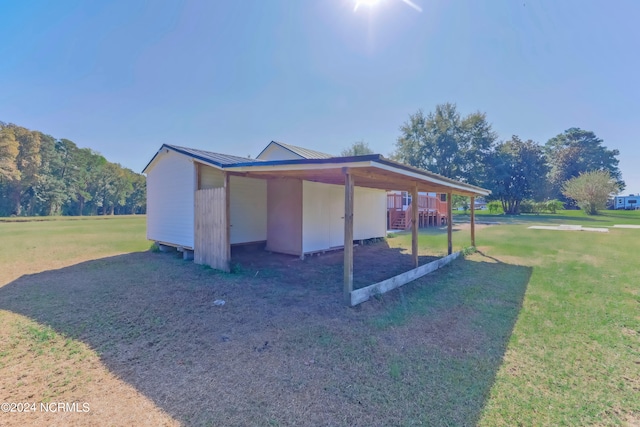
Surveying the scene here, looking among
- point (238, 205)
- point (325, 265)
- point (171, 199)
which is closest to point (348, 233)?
point (325, 265)

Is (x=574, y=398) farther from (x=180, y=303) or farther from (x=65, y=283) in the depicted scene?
(x=65, y=283)

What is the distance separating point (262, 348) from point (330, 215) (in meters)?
6.57

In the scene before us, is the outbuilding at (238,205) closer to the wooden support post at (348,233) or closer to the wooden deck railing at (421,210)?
the wooden support post at (348,233)

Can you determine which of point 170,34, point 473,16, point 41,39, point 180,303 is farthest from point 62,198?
point 473,16

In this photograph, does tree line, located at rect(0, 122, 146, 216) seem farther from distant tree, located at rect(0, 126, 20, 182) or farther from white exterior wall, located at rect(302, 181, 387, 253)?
white exterior wall, located at rect(302, 181, 387, 253)

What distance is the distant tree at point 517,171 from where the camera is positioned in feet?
104

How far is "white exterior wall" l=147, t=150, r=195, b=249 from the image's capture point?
807cm

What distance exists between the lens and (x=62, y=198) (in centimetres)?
3844

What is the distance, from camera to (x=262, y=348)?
3.29 meters

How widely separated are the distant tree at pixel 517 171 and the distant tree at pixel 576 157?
12.3 m

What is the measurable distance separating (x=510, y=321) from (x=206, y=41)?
12.8 m

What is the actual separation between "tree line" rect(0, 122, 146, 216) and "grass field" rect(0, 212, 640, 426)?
39.5m

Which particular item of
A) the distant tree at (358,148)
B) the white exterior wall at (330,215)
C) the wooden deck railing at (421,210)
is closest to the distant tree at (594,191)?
the wooden deck railing at (421,210)

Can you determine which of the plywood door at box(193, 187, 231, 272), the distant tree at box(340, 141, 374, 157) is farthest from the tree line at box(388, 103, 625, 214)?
the plywood door at box(193, 187, 231, 272)
